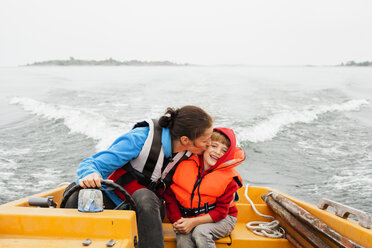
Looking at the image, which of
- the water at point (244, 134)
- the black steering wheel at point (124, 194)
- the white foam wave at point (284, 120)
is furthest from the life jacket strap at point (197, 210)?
the white foam wave at point (284, 120)

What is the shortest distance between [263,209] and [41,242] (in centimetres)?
214

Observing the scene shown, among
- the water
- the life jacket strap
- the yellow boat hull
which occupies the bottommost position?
the water

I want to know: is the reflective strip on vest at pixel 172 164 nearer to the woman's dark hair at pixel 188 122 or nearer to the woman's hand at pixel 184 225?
the woman's dark hair at pixel 188 122

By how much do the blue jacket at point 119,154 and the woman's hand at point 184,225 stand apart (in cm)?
49

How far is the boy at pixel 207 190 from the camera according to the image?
244 centimetres

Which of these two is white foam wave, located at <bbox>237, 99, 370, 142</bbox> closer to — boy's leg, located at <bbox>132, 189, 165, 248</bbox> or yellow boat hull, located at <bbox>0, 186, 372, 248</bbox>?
boy's leg, located at <bbox>132, 189, 165, 248</bbox>

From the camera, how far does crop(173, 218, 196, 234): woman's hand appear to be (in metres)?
2.40

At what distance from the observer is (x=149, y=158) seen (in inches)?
87.6

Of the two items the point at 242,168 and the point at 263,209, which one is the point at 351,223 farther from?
the point at 242,168

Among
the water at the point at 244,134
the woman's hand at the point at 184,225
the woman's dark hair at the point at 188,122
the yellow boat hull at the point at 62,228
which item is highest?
→ the woman's dark hair at the point at 188,122

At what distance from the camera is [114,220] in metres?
1.81

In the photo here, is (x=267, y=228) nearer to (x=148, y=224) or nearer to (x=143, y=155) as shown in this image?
(x=148, y=224)

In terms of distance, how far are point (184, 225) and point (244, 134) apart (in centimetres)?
631

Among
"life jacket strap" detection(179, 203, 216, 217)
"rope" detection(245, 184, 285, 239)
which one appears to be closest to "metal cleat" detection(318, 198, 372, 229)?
"rope" detection(245, 184, 285, 239)
